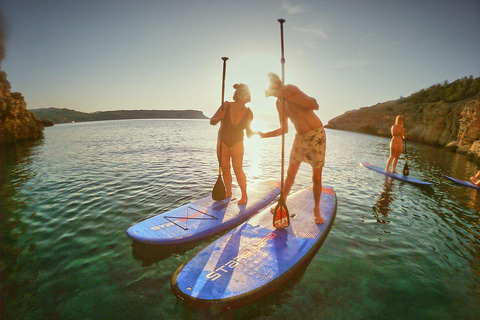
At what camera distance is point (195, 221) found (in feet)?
16.0

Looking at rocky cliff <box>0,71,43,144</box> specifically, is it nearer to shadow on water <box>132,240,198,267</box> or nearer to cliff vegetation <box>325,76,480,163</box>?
shadow on water <box>132,240,198,267</box>

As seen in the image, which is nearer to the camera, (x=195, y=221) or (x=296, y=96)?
(x=296, y=96)

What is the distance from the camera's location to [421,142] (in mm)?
37406

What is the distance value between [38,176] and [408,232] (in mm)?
15030

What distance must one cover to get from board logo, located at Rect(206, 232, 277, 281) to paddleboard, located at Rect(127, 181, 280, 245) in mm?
1121

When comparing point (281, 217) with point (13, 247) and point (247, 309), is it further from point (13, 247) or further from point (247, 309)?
point (13, 247)

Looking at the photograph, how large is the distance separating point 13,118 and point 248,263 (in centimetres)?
3866

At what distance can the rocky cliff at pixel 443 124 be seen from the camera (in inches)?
874

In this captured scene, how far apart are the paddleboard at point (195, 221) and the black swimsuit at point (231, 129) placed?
1720 mm

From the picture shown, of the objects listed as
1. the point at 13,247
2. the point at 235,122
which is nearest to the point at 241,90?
the point at 235,122

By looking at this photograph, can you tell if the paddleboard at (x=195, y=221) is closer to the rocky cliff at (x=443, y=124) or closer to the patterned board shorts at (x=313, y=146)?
the patterned board shorts at (x=313, y=146)

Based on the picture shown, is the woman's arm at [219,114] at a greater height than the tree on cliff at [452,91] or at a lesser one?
lesser

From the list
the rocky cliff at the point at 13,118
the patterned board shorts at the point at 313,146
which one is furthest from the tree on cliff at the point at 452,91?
the rocky cliff at the point at 13,118

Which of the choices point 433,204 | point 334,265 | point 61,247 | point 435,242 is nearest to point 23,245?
point 61,247
